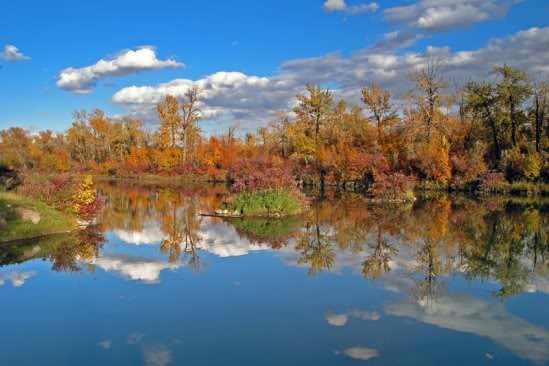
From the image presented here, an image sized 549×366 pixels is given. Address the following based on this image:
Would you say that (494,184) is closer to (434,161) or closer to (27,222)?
(434,161)

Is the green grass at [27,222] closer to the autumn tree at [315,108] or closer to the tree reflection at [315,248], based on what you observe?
the tree reflection at [315,248]

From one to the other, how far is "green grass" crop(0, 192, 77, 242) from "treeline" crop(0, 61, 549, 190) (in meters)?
20.2

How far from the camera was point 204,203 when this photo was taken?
3156 cm

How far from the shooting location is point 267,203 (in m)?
23.9

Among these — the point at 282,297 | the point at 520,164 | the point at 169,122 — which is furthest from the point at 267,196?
the point at 169,122

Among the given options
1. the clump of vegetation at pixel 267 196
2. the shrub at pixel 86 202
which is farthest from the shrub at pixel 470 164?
the shrub at pixel 86 202

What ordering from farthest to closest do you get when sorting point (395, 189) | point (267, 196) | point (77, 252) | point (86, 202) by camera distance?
point (395, 189), point (267, 196), point (86, 202), point (77, 252)

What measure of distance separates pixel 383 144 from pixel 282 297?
128 ft

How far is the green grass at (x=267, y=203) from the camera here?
23797 millimetres

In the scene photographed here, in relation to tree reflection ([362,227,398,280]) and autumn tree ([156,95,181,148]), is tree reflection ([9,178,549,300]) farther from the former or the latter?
autumn tree ([156,95,181,148])

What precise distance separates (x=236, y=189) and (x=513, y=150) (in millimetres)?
23255

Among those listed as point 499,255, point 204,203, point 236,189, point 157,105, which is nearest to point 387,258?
point 499,255

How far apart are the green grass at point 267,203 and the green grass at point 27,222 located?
784 cm

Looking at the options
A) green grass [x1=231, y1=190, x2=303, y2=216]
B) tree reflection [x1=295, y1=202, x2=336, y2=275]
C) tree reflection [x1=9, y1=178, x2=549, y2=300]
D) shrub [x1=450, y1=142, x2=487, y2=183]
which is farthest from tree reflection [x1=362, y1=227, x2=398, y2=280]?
shrub [x1=450, y1=142, x2=487, y2=183]
